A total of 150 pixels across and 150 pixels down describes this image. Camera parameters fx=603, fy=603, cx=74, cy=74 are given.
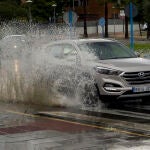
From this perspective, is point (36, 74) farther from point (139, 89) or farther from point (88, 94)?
point (139, 89)

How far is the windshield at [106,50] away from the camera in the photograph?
14743mm

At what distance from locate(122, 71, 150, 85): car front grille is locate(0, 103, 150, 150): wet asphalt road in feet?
1.95

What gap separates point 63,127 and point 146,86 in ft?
11.4

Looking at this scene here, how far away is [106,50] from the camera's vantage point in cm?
1501

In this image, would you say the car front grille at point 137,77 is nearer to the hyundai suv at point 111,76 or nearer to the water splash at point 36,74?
the hyundai suv at point 111,76

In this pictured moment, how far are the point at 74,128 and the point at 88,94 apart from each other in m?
3.23

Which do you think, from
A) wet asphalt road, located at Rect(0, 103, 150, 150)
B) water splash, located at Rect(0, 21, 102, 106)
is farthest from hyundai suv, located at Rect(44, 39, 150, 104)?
wet asphalt road, located at Rect(0, 103, 150, 150)

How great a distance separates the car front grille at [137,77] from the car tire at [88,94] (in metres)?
0.77

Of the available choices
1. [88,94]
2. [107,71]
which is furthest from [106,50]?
[88,94]

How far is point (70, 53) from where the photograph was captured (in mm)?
15062

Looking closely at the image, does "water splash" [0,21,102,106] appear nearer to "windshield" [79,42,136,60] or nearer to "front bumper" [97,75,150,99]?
"front bumper" [97,75,150,99]

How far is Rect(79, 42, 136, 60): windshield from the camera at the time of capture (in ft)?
48.4

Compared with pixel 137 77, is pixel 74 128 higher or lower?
lower

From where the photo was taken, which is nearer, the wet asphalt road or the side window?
the wet asphalt road
